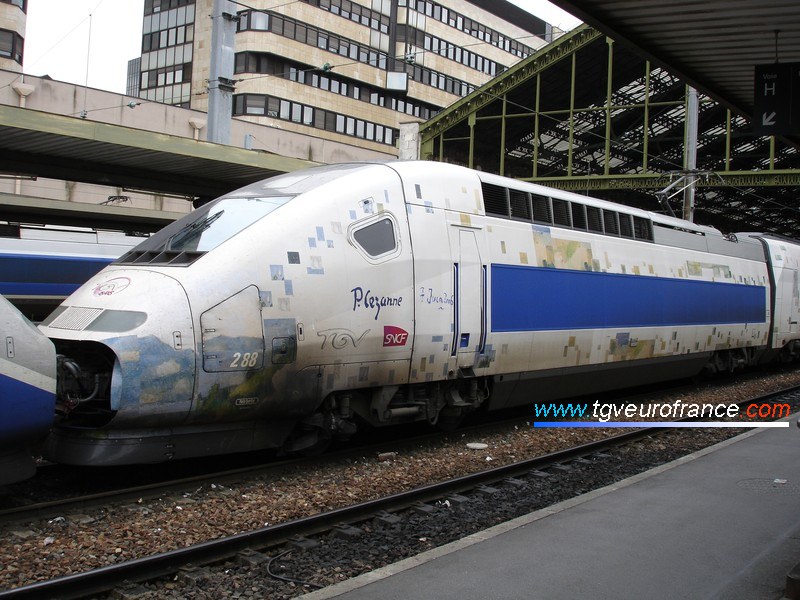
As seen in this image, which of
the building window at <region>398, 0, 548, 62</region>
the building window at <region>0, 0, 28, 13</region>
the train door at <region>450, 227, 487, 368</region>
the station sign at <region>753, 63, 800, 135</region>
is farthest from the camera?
Answer: the building window at <region>398, 0, 548, 62</region>

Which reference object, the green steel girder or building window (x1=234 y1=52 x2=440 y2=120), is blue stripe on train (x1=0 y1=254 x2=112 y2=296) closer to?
the green steel girder

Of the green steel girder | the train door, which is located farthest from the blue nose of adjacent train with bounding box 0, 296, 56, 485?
the green steel girder

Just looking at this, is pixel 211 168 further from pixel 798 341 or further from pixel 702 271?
pixel 798 341

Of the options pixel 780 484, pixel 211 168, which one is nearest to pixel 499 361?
pixel 780 484

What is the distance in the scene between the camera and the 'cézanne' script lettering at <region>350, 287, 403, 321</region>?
8656 mm

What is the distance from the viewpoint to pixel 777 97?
29.4 feet

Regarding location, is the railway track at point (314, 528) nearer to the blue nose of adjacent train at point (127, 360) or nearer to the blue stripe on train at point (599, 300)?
the blue nose of adjacent train at point (127, 360)

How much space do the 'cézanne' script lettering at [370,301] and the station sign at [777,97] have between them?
Answer: 4.45 m

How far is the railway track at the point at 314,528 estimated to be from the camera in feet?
17.1

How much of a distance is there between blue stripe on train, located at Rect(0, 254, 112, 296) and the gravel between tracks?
1359cm

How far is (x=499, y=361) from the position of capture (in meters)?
10.6

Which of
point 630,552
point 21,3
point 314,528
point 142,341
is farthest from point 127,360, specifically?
point 21,3

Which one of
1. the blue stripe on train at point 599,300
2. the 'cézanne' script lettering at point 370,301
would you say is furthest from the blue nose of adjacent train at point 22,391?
the blue stripe on train at point 599,300

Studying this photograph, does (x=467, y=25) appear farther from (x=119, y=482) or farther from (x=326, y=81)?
(x=119, y=482)
